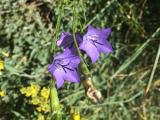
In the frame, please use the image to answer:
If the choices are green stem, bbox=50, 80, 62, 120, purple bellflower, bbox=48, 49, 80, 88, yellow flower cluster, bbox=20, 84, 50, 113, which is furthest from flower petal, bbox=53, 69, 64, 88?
yellow flower cluster, bbox=20, 84, 50, 113

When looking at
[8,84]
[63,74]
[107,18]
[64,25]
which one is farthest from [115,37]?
[63,74]

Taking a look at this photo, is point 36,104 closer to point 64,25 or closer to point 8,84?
point 8,84

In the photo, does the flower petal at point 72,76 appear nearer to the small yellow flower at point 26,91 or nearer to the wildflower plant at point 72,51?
the wildflower plant at point 72,51

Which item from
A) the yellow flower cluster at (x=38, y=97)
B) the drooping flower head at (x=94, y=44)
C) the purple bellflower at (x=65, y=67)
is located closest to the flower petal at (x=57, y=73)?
the purple bellflower at (x=65, y=67)

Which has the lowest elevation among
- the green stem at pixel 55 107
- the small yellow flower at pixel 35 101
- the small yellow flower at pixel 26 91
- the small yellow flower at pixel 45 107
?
the small yellow flower at pixel 45 107

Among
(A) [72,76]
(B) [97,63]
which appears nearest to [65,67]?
(A) [72,76]

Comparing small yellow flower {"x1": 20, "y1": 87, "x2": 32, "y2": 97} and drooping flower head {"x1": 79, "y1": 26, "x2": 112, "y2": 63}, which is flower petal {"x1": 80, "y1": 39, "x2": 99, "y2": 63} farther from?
small yellow flower {"x1": 20, "y1": 87, "x2": 32, "y2": 97}
